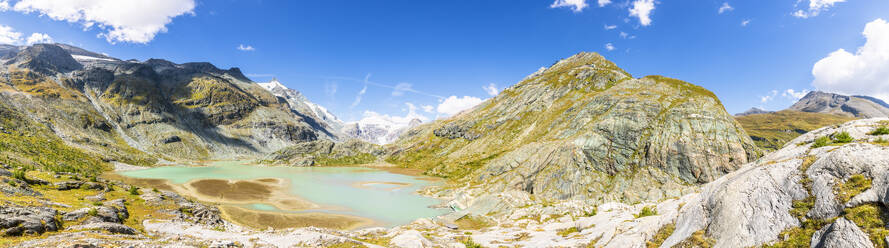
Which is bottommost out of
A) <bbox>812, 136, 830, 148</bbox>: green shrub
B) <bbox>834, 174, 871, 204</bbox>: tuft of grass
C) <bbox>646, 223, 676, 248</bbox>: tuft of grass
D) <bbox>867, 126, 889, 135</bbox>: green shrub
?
<bbox>646, 223, 676, 248</bbox>: tuft of grass

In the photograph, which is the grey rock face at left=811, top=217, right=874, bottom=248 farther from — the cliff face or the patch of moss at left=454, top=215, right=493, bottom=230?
the cliff face

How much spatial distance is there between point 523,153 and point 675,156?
4026cm

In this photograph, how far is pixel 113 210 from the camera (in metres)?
31.4

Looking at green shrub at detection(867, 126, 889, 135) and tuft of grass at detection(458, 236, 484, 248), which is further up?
green shrub at detection(867, 126, 889, 135)

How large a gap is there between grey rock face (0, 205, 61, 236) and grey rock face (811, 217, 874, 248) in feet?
134

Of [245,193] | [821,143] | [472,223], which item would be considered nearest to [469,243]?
[821,143]

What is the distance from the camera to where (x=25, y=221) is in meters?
20.9

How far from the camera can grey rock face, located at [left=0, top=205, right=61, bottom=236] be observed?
1976cm

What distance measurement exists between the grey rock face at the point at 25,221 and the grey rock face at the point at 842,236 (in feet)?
134

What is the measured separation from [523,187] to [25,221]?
8007 centimetres

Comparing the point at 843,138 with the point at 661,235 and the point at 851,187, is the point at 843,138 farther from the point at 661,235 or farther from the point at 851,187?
the point at 661,235

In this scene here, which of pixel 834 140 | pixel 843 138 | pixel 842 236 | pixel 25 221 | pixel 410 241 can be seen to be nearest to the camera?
pixel 842 236

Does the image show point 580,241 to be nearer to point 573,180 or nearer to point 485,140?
point 573,180

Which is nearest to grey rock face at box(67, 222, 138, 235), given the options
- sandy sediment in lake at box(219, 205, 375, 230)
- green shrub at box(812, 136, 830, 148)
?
sandy sediment in lake at box(219, 205, 375, 230)
